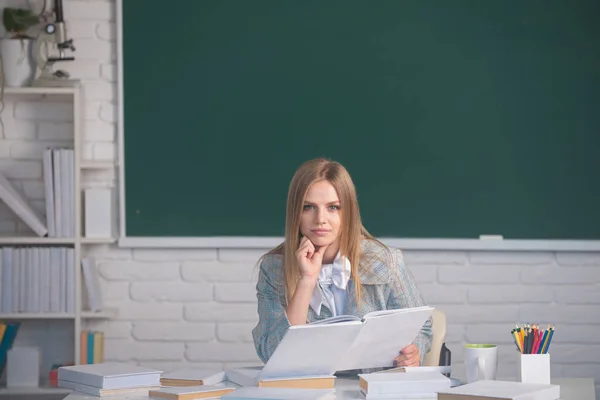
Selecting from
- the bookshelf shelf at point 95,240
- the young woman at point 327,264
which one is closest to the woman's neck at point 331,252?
the young woman at point 327,264

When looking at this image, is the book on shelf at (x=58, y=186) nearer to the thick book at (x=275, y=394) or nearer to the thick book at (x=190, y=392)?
the thick book at (x=190, y=392)

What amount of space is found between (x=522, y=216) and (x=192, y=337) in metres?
1.42

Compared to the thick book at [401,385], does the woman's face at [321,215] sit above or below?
above

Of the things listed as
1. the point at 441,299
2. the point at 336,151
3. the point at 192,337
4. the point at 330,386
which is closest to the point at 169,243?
the point at 192,337

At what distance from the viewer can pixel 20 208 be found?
11.7 feet

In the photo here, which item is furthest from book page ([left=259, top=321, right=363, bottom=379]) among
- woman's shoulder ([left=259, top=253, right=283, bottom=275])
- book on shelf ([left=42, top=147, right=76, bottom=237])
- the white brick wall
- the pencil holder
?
book on shelf ([left=42, top=147, right=76, bottom=237])

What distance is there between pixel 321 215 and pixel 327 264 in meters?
0.17

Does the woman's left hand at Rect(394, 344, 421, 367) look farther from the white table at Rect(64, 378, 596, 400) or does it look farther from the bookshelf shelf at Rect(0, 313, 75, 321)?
the bookshelf shelf at Rect(0, 313, 75, 321)

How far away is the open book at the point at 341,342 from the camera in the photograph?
210 cm

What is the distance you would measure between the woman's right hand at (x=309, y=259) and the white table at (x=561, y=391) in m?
0.31

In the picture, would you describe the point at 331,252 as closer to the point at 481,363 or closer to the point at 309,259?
the point at 309,259

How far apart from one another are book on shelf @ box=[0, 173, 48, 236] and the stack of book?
141cm

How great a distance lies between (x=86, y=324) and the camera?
12.4 feet

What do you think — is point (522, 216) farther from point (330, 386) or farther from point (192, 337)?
point (330, 386)
